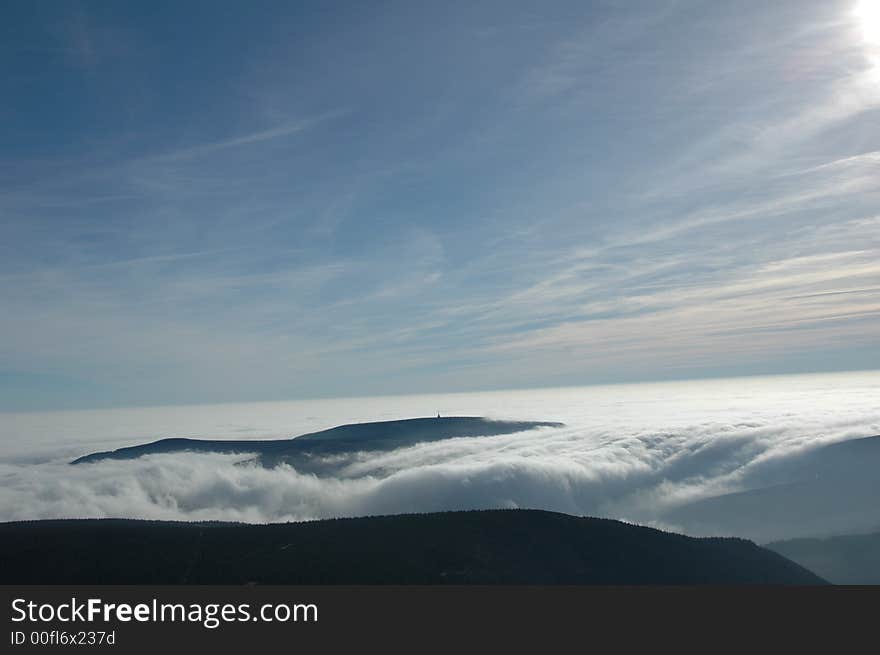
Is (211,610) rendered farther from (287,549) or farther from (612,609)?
(287,549)

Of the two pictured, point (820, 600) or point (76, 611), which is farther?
point (820, 600)

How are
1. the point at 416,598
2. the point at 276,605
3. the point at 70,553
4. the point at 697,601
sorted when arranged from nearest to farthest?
the point at 276,605 < the point at 416,598 < the point at 697,601 < the point at 70,553

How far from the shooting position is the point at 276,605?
96938 mm

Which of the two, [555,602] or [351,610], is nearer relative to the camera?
[351,610]

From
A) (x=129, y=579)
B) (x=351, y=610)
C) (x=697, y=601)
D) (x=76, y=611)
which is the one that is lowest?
(x=697, y=601)

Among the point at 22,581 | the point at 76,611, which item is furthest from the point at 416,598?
the point at 22,581

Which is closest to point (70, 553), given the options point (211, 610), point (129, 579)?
point (129, 579)

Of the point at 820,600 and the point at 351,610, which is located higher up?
the point at 351,610

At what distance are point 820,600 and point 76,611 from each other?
14798 cm

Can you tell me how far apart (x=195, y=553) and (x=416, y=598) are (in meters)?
98.4

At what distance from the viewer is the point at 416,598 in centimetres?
12962

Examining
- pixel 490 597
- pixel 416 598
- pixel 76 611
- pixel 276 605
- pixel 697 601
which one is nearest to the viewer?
pixel 76 611

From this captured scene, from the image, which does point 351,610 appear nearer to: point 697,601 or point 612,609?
point 612,609

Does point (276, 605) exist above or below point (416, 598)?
above
